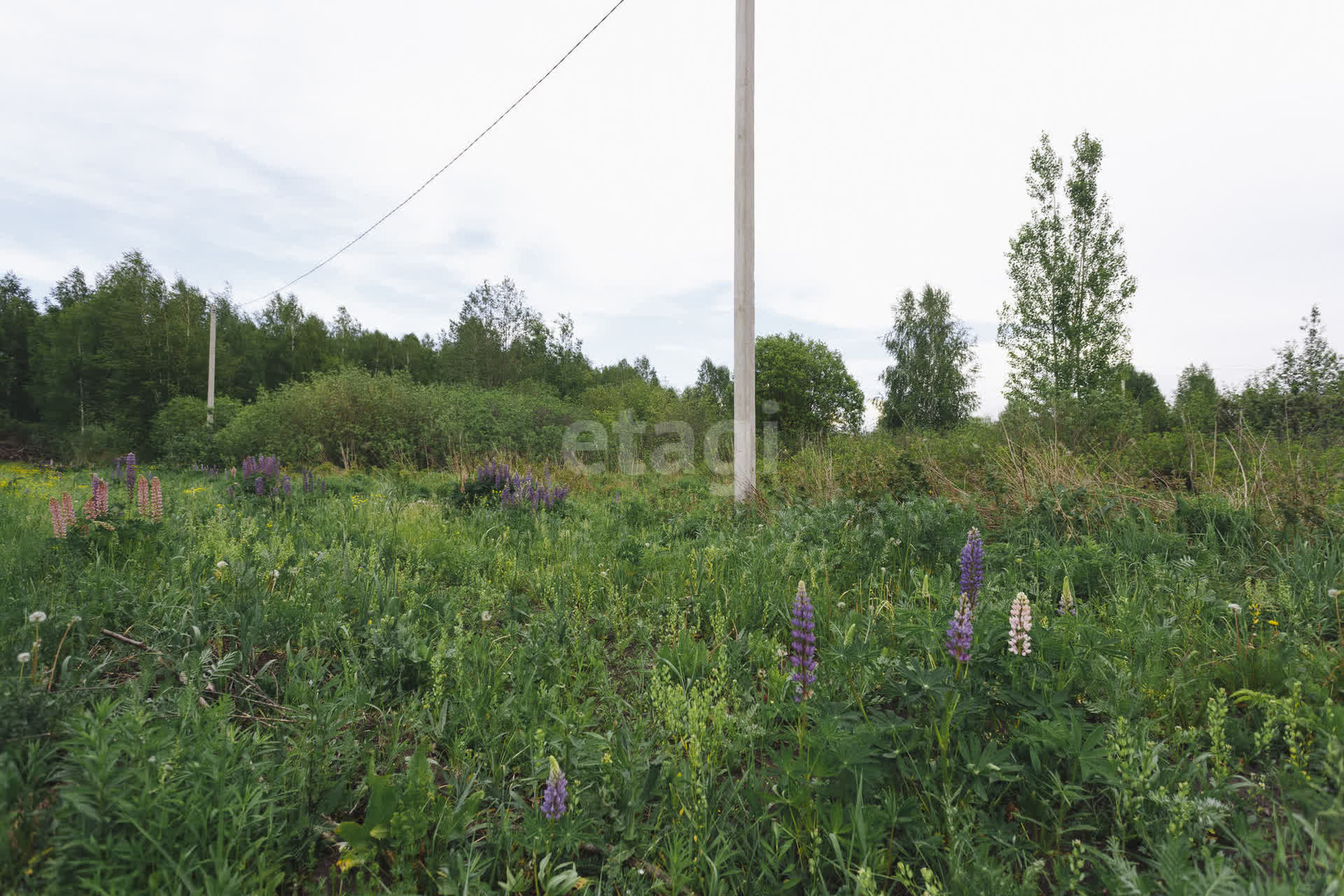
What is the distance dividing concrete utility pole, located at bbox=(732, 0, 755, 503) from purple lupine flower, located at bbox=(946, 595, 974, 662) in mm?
4893

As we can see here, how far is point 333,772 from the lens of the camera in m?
1.81

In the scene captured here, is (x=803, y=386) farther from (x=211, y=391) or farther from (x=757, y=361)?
(x=211, y=391)

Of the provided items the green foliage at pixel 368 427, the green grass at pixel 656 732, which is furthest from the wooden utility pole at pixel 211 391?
the green grass at pixel 656 732

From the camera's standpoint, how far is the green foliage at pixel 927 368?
105 feet

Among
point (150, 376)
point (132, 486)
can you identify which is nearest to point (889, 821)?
point (132, 486)

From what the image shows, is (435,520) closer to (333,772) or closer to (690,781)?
→ (333,772)

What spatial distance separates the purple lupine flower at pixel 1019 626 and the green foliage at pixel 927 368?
31392 millimetres

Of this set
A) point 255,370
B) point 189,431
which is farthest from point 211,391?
point 255,370

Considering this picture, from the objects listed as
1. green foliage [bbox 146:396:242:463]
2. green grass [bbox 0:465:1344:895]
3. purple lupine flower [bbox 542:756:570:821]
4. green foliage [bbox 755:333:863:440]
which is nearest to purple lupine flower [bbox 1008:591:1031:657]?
green grass [bbox 0:465:1344:895]

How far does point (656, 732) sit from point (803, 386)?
89.0 feet

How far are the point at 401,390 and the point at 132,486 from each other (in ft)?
42.7

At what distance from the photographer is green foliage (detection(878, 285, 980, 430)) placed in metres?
32.0

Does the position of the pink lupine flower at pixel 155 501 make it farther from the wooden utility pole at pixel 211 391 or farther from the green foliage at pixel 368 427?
the wooden utility pole at pixel 211 391

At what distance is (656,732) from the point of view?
2.08 m
